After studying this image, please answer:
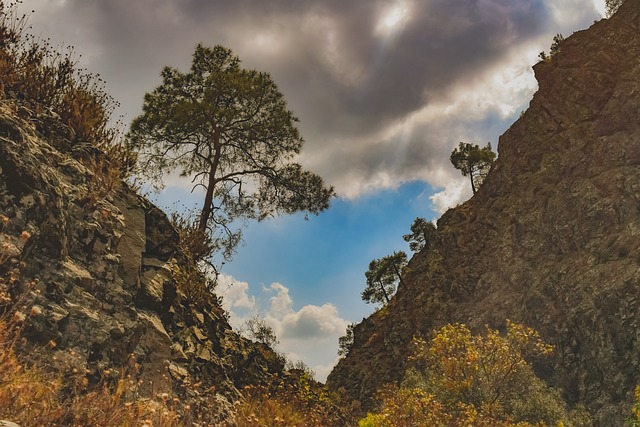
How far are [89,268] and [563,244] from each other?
133 feet

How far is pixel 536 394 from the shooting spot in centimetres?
2656

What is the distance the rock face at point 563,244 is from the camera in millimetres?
31594

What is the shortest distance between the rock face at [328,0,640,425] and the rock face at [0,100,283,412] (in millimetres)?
30765

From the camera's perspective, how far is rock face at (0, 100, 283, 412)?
6.46 m

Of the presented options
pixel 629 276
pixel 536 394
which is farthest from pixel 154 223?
pixel 629 276

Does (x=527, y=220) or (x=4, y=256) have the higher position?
(x=527, y=220)

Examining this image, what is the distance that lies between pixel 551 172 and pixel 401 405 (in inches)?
1383

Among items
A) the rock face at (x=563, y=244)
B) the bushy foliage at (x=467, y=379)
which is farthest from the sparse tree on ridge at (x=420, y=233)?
the bushy foliage at (x=467, y=379)

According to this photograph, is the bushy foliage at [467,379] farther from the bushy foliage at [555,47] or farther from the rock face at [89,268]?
the bushy foliage at [555,47]

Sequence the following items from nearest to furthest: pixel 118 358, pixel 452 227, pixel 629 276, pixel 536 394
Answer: pixel 118 358 → pixel 536 394 → pixel 629 276 → pixel 452 227

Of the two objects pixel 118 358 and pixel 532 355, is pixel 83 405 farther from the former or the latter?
pixel 532 355

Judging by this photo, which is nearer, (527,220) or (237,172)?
(237,172)

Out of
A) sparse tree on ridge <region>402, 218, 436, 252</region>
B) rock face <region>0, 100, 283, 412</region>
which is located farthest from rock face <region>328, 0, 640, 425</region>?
rock face <region>0, 100, 283, 412</region>

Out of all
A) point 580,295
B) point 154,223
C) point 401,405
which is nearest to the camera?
point 154,223
